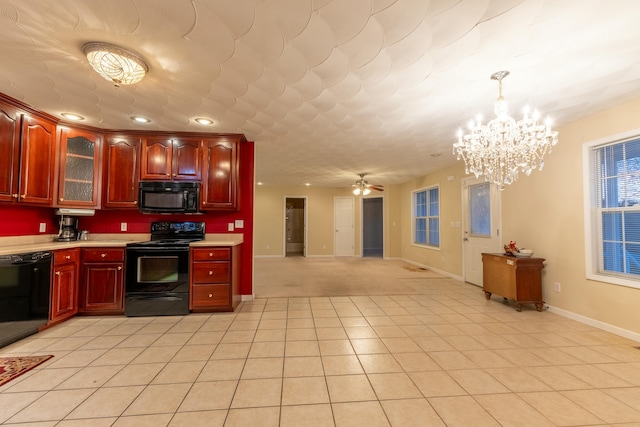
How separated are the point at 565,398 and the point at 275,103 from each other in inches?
132

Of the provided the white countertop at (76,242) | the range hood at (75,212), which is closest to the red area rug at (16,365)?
the white countertop at (76,242)

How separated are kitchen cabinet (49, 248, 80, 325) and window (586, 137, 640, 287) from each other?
5.99m

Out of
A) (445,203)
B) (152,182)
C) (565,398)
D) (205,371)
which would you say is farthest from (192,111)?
(445,203)

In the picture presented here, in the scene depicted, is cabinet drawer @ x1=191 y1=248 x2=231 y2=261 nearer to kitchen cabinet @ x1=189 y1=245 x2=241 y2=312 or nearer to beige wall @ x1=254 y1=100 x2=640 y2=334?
kitchen cabinet @ x1=189 y1=245 x2=241 y2=312

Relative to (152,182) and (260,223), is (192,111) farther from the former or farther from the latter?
(260,223)

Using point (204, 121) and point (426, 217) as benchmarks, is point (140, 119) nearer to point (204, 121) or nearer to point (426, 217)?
point (204, 121)

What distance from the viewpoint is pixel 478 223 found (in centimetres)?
503

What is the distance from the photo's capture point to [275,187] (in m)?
8.79

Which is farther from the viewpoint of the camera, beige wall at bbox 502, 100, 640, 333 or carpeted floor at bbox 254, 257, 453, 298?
carpeted floor at bbox 254, 257, 453, 298

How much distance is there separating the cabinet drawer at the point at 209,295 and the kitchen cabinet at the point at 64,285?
133 centimetres

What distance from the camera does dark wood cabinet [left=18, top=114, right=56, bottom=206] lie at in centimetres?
285

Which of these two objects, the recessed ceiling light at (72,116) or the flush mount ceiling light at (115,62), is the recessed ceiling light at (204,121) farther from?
the recessed ceiling light at (72,116)

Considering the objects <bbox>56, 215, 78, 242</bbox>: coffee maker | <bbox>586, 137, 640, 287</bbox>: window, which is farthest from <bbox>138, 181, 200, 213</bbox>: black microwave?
<bbox>586, 137, 640, 287</bbox>: window

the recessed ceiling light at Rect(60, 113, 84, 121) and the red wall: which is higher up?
the recessed ceiling light at Rect(60, 113, 84, 121)
